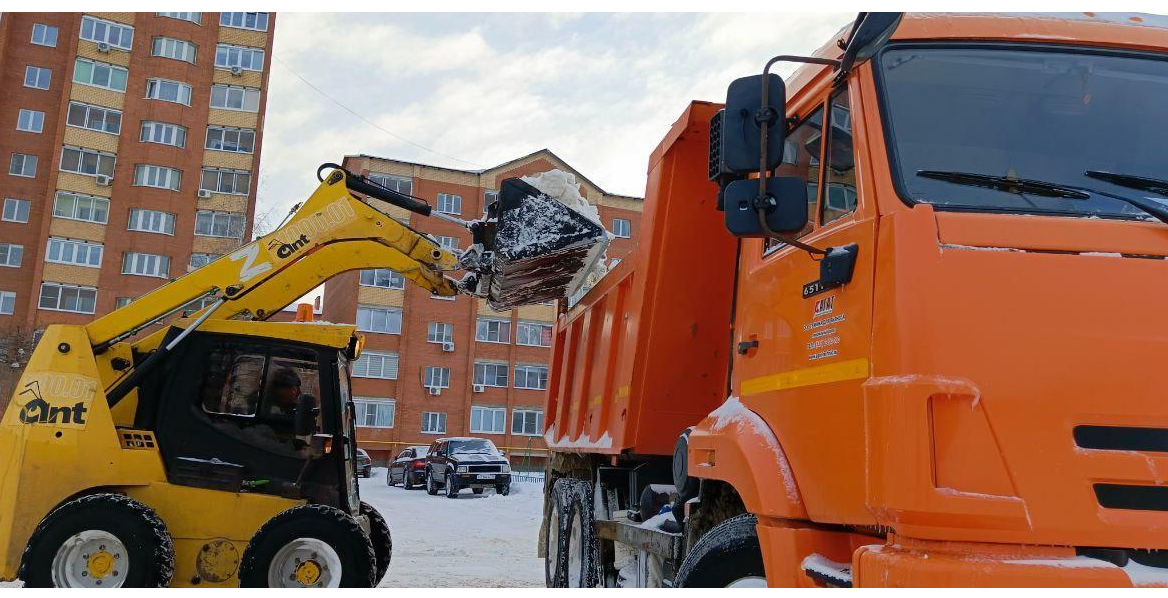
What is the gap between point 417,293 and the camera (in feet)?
144

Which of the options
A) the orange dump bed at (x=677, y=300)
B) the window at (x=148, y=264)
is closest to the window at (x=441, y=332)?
the window at (x=148, y=264)

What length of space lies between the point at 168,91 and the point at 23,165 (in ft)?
24.1

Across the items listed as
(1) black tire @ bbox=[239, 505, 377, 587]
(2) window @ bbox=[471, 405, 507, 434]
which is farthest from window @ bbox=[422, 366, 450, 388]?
(1) black tire @ bbox=[239, 505, 377, 587]

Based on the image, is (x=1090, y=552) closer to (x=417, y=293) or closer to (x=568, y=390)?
(x=568, y=390)

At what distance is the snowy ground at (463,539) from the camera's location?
9336 millimetres

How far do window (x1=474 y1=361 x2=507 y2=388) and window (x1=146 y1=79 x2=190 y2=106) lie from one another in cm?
1881

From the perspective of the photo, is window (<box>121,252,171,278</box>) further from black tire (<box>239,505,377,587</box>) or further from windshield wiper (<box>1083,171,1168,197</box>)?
windshield wiper (<box>1083,171,1168,197</box>)

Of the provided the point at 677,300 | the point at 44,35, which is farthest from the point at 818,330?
the point at 44,35

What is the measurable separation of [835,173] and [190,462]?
5.82 meters

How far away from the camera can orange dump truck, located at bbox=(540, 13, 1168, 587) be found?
2482mm

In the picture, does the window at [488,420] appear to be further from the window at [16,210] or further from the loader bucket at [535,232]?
the loader bucket at [535,232]

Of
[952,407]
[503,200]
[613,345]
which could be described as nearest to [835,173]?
[952,407]

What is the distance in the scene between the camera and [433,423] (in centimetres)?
4306

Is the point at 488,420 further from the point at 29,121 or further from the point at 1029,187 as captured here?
the point at 1029,187
